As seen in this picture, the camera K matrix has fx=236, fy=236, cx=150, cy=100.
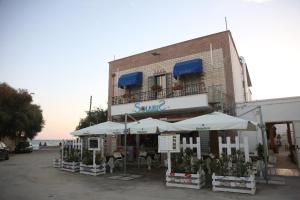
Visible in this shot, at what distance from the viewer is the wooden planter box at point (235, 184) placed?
736 cm

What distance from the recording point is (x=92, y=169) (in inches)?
461

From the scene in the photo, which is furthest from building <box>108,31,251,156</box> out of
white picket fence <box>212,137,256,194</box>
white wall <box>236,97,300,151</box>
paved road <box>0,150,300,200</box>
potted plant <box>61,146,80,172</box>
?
paved road <box>0,150,300,200</box>

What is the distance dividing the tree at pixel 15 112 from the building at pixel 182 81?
52.3 ft

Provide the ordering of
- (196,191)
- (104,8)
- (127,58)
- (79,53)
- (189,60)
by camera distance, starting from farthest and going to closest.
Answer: (127,58) < (189,60) < (79,53) < (104,8) < (196,191)

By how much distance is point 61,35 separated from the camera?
1109cm

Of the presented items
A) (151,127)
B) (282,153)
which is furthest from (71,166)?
(282,153)

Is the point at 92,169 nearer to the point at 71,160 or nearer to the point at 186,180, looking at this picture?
the point at 71,160

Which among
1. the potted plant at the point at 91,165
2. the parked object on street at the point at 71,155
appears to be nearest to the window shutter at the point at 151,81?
the parked object on street at the point at 71,155

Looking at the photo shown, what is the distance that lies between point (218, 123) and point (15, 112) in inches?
1090

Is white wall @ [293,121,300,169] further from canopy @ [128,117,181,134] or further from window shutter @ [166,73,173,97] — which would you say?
window shutter @ [166,73,173,97]

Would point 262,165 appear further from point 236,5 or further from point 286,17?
point 236,5

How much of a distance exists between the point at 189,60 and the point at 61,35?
342 inches

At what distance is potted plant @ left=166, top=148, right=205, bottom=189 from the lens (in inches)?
328

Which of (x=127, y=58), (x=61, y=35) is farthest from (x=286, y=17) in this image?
(x=127, y=58)
